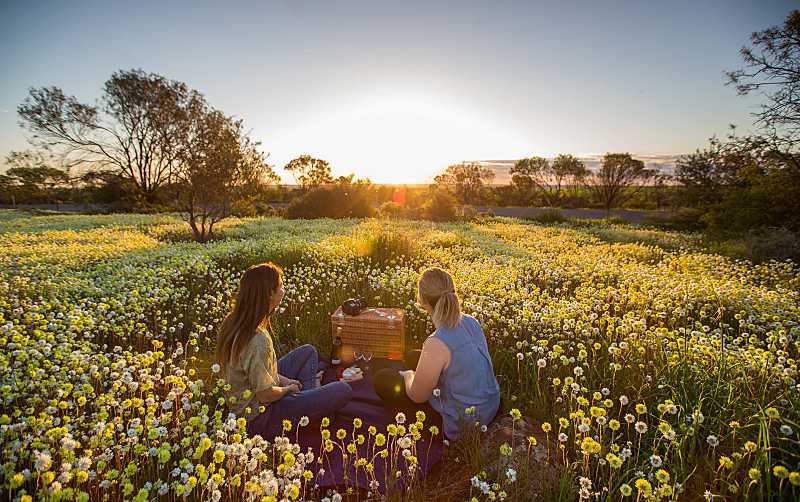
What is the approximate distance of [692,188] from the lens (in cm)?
2944

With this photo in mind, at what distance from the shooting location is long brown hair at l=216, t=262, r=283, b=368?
3859 mm

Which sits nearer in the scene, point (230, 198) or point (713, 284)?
point (713, 284)

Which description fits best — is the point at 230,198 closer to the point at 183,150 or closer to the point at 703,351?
the point at 183,150

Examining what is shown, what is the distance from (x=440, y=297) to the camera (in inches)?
157

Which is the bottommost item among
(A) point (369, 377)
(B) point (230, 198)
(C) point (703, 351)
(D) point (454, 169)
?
(A) point (369, 377)

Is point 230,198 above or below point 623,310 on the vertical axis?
above

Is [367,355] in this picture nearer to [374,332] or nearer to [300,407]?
[374,332]

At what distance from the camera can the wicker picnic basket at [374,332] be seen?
5.85 m

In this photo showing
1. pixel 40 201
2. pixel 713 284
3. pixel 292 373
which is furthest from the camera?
pixel 40 201

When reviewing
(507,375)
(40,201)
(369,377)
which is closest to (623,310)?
(507,375)

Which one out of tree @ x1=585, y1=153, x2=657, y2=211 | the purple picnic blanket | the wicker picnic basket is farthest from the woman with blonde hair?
tree @ x1=585, y1=153, x2=657, y2=211

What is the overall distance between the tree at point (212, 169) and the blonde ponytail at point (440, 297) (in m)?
14.8

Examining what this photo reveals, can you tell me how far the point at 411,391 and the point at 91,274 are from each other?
779 cm

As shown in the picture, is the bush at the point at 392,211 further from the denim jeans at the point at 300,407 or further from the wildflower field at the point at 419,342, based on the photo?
the denim jeans at the point at 300,407
